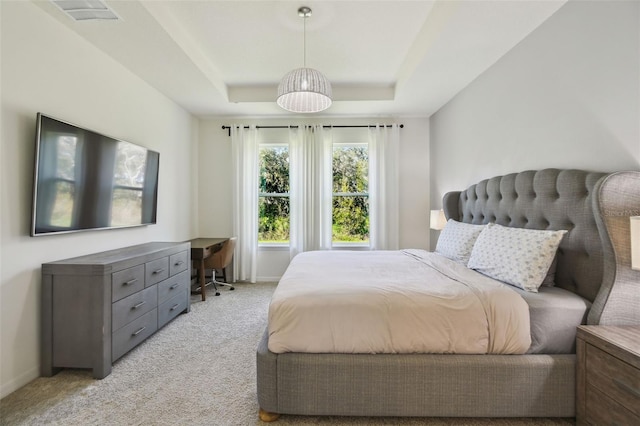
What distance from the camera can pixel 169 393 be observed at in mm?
1844

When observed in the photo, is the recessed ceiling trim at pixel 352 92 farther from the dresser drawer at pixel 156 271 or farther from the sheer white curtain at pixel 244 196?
the dresser drawer at pixel 156 271

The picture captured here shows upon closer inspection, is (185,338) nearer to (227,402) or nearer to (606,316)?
(227,402)

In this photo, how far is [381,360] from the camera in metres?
1.54

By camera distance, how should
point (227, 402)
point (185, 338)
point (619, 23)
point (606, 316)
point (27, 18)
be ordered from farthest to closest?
point (185, 338) < point (27, 18) < point (227, 402) < point (619, 23) < point (606, 316)

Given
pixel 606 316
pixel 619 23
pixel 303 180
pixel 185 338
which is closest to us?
pixel 606 316

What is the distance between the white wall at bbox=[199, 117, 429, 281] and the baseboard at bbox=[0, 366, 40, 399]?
2.77 metres

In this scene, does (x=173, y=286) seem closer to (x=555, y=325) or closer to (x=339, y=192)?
(x=339, y=192)

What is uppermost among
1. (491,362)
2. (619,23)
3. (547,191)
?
(619,23)

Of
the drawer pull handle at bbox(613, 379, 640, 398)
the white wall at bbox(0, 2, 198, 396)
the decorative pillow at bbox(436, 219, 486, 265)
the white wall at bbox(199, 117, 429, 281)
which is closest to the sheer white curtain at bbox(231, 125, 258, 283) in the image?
the white wall at bbox(199, 117, 429, 281)

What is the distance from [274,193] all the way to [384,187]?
1768mm

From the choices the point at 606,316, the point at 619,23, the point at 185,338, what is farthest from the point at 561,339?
the point at 185,338

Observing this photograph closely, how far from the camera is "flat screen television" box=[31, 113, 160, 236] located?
198 centimetres

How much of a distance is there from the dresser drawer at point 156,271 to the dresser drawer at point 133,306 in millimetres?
69

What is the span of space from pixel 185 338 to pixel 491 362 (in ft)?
8.11
